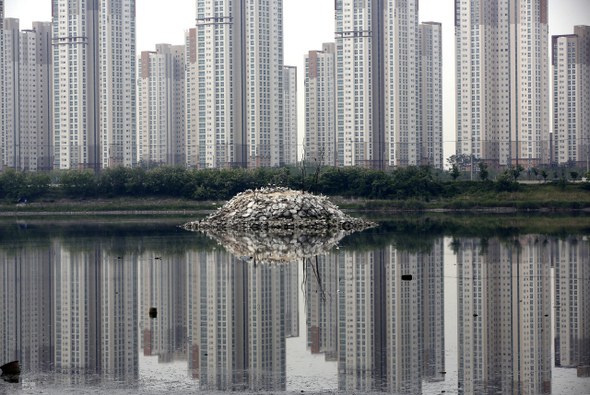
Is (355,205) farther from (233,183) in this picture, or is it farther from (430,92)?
(430,92)

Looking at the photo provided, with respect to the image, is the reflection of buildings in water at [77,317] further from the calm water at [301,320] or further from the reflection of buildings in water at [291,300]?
the reflection of buildings in water at [291,300]

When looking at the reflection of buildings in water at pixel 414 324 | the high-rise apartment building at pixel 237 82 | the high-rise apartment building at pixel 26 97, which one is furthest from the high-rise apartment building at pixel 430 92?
the reflection of buildings in water at pixel 414 324

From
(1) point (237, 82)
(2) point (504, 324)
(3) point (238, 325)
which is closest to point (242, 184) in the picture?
(1) point (237, 82)

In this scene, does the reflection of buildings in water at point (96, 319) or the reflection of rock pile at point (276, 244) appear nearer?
the reflection of buildings in water at point (96, 319)

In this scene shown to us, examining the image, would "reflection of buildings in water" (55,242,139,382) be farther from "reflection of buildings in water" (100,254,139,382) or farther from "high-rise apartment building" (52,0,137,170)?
"high-rise apartment building" (52,0,137,170)

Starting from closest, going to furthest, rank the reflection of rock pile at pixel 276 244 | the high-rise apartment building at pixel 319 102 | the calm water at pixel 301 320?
the calm water at pixel 301 320
the reflection of rock pile at pixel 276 244
the high-rise apartment building at pixel 319 102

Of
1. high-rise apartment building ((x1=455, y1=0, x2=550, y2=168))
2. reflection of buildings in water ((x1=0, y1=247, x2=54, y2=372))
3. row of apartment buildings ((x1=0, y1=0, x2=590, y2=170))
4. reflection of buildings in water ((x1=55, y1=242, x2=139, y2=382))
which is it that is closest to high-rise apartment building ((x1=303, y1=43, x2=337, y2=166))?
row of apartment buildings ((x1=0, y1=0, x2=590, y2=170))

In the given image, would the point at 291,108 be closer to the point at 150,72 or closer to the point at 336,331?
the point at 150,72
